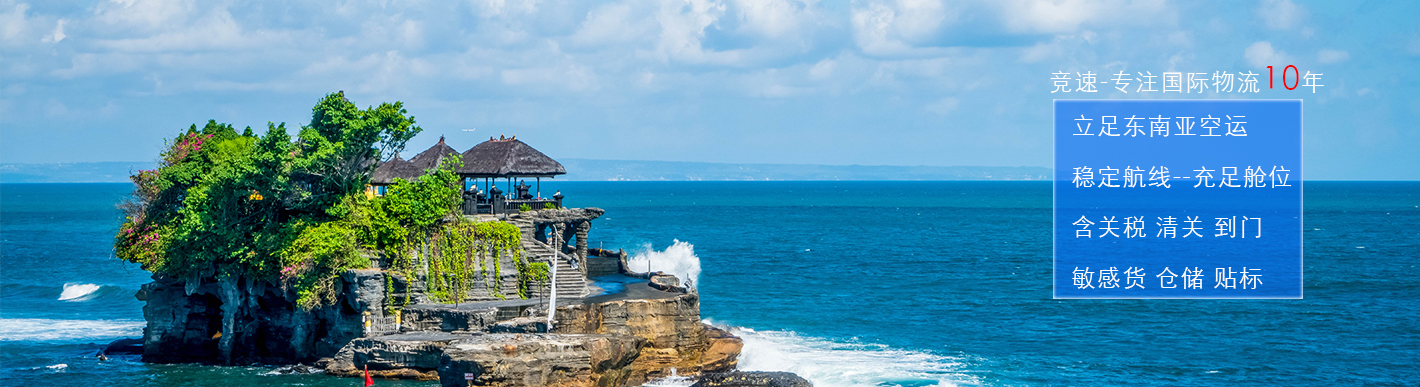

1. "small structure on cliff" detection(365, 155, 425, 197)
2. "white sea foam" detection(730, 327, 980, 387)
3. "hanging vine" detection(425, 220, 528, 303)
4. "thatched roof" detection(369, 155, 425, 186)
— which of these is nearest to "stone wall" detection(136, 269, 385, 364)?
"hanging vine" detection(425, 220, 528, 303)

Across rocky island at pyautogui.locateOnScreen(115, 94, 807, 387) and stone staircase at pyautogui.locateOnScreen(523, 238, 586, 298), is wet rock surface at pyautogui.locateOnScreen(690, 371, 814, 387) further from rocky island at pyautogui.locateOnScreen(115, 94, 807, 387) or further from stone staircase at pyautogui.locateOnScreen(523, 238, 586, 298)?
stone staircase at pyautogui.locateOnScreen(523, 238, 586, 298)

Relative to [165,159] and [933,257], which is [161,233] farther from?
[933,257]

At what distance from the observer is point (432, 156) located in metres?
43.2

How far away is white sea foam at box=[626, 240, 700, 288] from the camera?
75031mm

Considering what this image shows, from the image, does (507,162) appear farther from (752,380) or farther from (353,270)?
(752,380)

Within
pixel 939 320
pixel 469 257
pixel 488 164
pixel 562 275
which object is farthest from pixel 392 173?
pixel 939 320

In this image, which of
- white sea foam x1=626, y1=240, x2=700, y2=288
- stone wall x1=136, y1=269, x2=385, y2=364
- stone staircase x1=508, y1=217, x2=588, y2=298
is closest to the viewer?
stone wall x1=136, y1=269, x2=385, y2=364

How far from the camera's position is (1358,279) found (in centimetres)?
6944

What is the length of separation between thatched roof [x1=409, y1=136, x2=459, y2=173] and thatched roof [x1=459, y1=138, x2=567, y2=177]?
85 cm

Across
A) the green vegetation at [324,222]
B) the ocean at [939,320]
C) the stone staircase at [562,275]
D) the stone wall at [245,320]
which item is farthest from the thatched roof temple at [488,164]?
the ocean at [939,320]

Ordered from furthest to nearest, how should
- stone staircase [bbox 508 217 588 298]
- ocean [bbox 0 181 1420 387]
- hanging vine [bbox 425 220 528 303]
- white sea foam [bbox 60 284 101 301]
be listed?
1. white sea foam [bbox 60 284 101 301]
2. ocean [bbox 0 181 1420 387]
3. stone staircase [bbox 508 217 588 298]
4. hanging vine [bbox 425 220 528 303]

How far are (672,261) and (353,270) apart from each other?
1845 inches

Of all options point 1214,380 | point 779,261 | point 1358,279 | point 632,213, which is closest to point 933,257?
point 779,261

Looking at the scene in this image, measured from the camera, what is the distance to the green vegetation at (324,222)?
3775 centimetres
